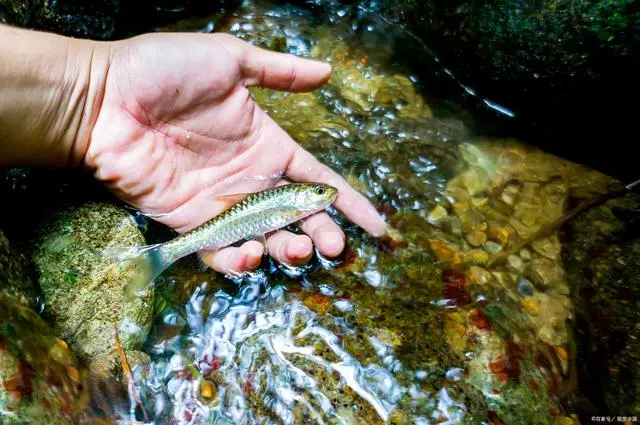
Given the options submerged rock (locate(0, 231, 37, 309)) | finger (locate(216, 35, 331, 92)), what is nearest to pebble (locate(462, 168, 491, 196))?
finger (locate(216, 35, 331, 92))

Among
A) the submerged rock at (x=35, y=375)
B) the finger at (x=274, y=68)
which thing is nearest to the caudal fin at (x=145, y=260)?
the submerged rock at (x=35, y=375)

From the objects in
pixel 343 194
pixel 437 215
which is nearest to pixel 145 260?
pixel 343 194

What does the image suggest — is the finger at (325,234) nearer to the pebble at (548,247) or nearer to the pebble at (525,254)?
the pebble at (525,254)

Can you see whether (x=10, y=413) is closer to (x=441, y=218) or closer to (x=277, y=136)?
(x=277, y=136)

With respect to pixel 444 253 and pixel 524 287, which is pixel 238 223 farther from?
pixel 524 287

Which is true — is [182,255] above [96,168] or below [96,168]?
below

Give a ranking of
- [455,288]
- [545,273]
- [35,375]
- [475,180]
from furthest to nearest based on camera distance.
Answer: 1. [475,180]
2. [545,273]
3. [455,288]
4. [35,375]

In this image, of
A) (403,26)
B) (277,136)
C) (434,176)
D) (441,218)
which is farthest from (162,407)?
(403,26)

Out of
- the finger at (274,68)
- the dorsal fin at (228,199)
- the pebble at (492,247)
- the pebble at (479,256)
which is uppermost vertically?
the finger at (274,68)
